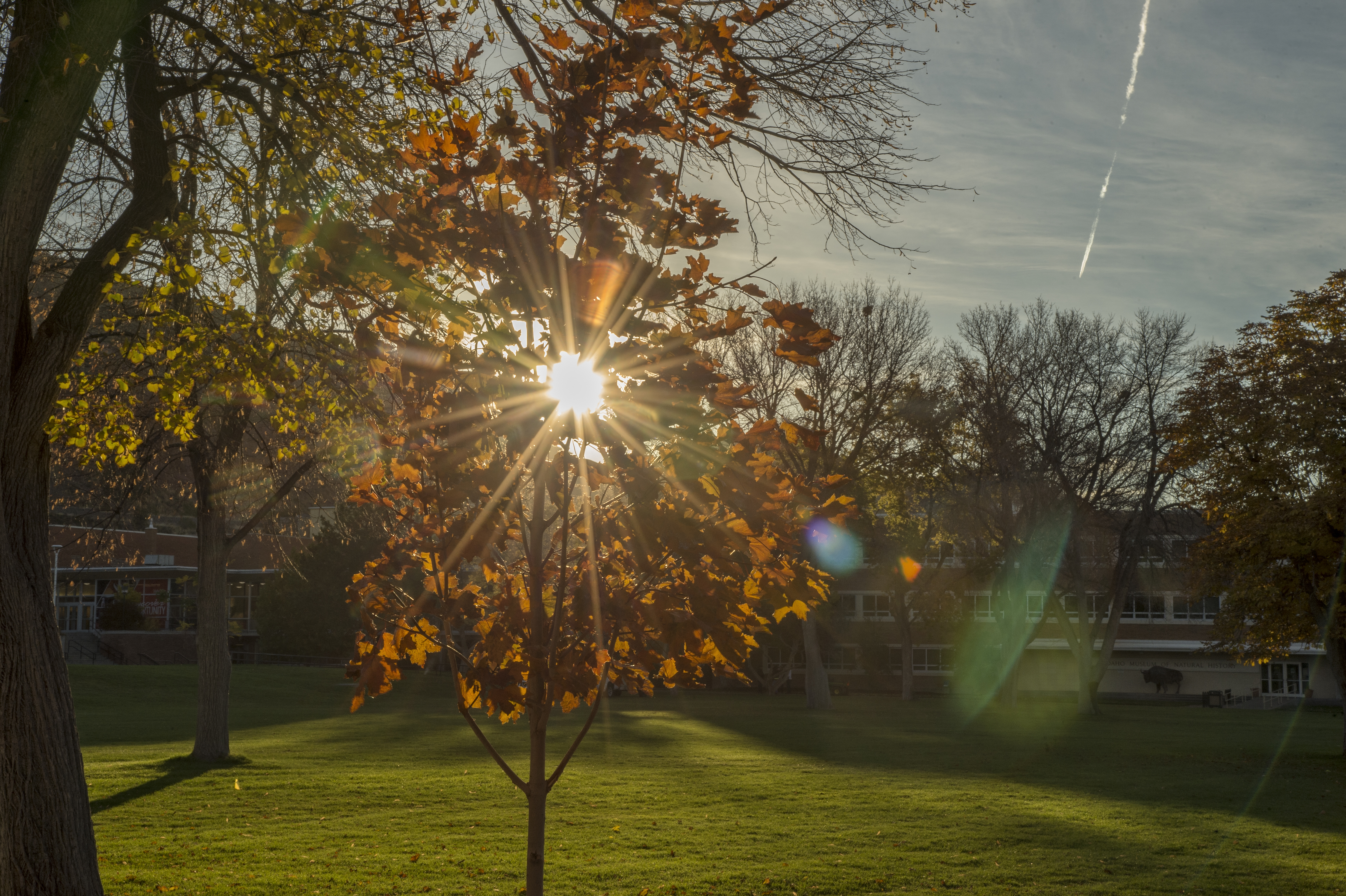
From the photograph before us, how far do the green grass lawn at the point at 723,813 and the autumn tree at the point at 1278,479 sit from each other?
9.10ft

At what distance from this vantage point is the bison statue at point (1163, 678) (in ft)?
182

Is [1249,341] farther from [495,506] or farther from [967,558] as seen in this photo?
[495,506]

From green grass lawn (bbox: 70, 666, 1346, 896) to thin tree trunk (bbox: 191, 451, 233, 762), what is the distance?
57 cm

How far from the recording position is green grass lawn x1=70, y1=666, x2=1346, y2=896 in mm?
8875

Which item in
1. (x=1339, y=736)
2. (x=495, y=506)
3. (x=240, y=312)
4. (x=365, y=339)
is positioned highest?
(x=240, y=312)

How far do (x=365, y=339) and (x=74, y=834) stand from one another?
332 cm

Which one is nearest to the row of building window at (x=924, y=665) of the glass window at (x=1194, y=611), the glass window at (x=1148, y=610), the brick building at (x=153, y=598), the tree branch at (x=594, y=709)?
the glass window at (x=1194, y=611)

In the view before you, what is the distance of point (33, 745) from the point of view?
5.54 meters

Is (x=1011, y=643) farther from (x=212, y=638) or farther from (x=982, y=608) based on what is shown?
(x=212, y=638)

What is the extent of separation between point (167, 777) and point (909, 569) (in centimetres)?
3808

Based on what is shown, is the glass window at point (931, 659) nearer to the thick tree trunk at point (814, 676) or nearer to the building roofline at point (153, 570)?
the thick tree trunk at point (814, 676)

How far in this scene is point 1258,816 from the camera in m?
13.1

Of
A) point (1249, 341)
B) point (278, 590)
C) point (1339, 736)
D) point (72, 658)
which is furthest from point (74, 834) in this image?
point (72, 658)

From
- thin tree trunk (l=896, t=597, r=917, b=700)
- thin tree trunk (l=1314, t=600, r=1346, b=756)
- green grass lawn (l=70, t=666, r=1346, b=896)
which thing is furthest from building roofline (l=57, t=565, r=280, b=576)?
thin tree trunk (l=1314, t=600, r=1346, b=756)
